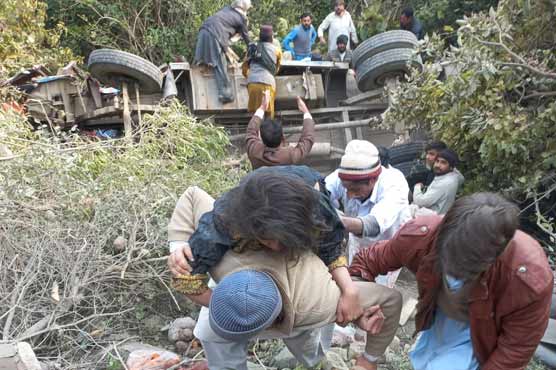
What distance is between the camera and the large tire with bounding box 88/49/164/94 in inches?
273

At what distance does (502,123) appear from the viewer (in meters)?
4.17

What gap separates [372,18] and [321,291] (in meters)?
9.07

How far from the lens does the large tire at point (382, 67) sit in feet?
23.4

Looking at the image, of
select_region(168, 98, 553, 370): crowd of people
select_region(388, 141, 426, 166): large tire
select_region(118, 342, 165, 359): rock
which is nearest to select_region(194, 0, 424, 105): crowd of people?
select_region(388, 141, 426, 166): large tire

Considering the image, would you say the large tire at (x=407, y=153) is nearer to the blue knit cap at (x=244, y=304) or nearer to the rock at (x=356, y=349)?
the rock at (x=356, y=349)

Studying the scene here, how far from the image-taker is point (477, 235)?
5.13 feet

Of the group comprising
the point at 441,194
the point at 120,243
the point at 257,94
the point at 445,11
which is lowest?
the point at 120,243

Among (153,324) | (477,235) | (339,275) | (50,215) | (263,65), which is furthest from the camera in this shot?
(263,65)

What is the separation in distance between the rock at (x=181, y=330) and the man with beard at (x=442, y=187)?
2.09m

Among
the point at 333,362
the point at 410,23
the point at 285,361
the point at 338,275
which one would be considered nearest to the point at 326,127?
the point at 410,23

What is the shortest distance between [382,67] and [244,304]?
6135mm

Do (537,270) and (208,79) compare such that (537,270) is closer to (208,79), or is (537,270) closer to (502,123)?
(502,123)

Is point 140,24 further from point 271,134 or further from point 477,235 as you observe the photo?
point 477,235

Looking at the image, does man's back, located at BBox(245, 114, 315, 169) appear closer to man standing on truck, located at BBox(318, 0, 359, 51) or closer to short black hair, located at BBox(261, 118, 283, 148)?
short black hair, located at BBox(261, 118, 283, 148)
